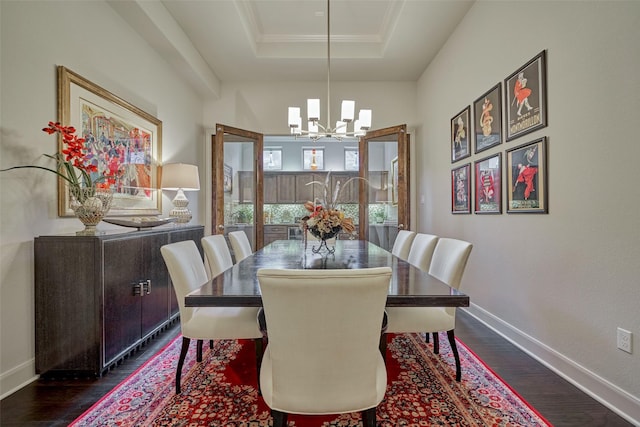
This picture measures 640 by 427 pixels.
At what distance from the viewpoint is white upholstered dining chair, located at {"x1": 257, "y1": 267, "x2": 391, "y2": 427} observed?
1.05 meters

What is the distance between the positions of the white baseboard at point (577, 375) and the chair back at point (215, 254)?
2.42 meters

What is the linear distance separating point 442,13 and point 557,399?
3.49 metres

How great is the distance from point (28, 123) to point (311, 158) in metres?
5.95

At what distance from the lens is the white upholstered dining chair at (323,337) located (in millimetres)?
1050

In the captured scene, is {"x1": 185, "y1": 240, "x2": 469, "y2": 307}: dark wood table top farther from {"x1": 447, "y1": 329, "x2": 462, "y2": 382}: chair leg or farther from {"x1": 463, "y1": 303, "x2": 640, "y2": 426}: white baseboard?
{"x1": 463, "y1": 303, "x2": 640, "y2": 426}: white baseboard

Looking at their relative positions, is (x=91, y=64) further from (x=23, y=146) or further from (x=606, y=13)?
(x=606, y=13)

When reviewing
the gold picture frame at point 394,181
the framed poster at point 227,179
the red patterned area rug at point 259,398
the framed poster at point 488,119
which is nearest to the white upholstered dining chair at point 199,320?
the red patterned area rug at point 259,398

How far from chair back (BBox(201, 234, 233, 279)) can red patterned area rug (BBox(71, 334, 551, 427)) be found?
2.11ft

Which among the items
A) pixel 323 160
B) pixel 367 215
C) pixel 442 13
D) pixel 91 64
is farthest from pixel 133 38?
pixel 323 160

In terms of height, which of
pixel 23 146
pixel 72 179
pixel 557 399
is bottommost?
pixel 557 399

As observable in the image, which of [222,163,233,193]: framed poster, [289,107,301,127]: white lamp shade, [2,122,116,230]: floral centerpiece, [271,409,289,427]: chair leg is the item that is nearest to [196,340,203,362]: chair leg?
[2,122,116,230]: floral centerpiece


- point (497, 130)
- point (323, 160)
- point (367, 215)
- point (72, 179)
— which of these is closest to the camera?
point (72, 179)

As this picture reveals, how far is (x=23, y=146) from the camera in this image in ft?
6.46

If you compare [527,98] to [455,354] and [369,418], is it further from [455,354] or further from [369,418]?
[369,418]
